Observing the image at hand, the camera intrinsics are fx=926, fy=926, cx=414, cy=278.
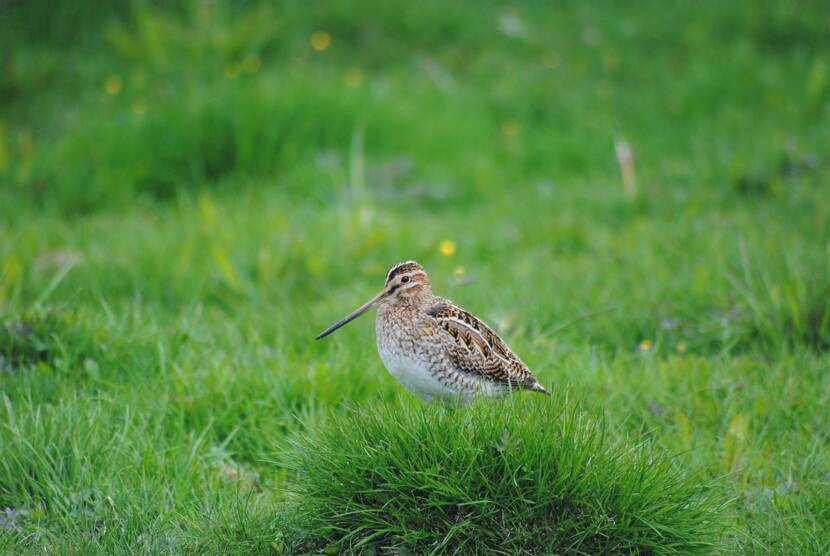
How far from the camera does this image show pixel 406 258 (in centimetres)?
658

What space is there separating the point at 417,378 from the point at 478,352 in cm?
33

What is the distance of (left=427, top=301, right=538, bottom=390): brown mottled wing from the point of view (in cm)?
405

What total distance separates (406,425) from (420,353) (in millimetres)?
569

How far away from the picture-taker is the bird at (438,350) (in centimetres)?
396

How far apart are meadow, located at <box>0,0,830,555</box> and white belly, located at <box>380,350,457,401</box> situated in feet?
0.90

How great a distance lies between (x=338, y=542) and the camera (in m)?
3.26

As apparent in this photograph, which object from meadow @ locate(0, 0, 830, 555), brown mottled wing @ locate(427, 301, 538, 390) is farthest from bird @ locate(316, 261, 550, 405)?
meadow @ locate(0, 0, 830, 555)

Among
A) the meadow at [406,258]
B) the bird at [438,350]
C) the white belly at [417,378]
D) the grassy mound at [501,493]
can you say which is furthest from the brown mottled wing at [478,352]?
the grassy mound at [501,493]

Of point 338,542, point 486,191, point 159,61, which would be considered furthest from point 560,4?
point 338,542

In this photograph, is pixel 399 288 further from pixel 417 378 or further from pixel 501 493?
pixel 501 493

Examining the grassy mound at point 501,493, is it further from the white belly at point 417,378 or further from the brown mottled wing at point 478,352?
the brown mottled wing at point 478,352

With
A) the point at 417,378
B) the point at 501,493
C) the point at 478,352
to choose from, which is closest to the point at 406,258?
the point at 478,352

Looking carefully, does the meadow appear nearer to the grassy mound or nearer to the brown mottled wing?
the grassy mound

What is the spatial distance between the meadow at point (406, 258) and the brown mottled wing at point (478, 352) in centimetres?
26
